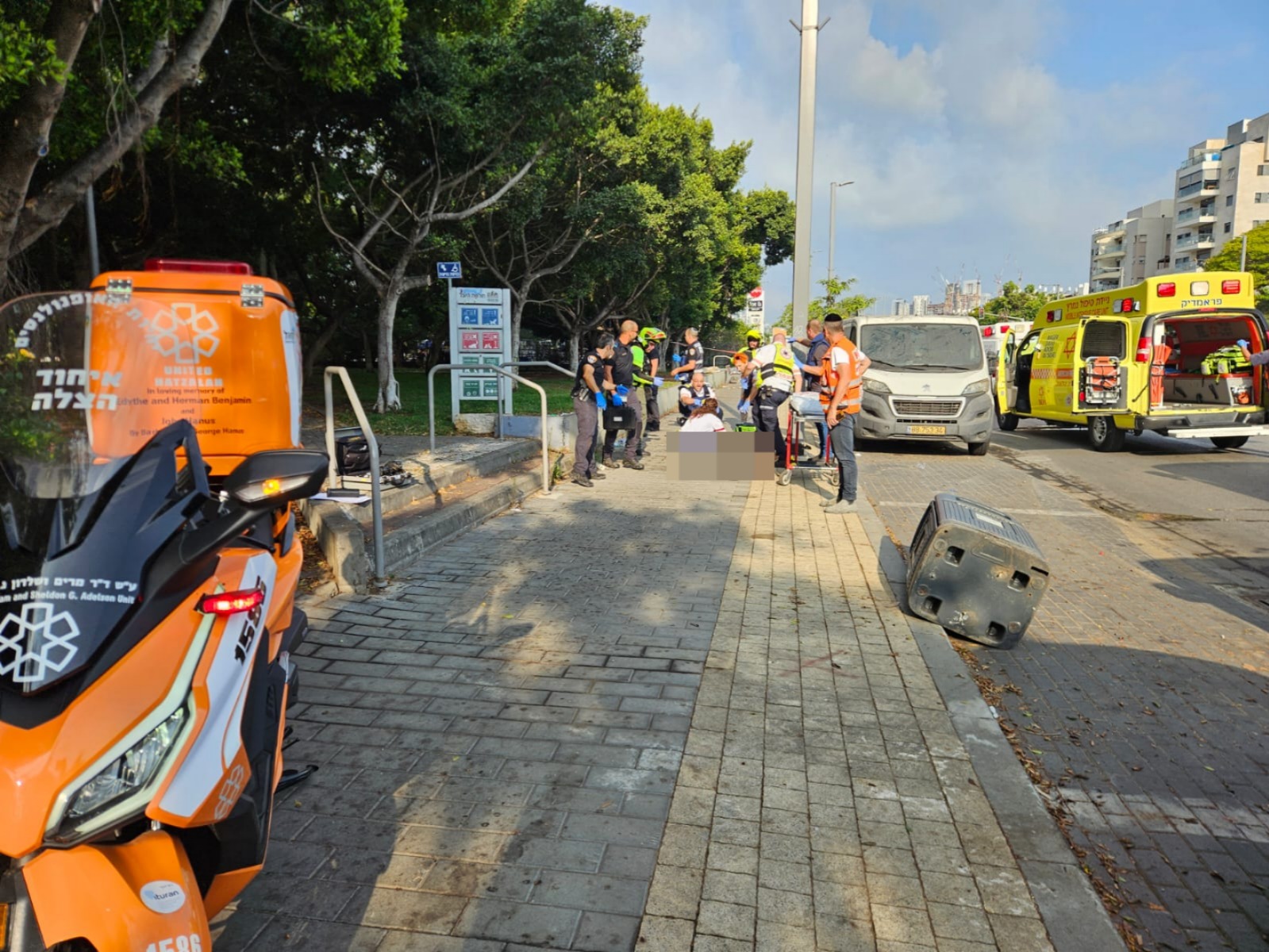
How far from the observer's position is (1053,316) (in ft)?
58.3

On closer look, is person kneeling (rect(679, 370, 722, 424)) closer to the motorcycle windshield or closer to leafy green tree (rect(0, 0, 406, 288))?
leafy green tree (rect(0, 0, 406, 288))

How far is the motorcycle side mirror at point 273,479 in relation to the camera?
7.04 ft

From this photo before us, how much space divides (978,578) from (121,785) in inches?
183

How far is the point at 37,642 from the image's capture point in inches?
68.5

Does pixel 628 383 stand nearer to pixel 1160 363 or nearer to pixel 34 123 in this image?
pixel 34 123

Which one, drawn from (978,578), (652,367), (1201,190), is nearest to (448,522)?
(978,578)

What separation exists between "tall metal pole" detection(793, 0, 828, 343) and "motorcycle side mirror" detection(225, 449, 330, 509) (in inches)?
487

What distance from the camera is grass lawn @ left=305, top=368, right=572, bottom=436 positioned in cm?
1431

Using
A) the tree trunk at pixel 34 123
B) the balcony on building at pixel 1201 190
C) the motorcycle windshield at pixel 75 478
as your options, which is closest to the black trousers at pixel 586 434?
the tree trunk at pixel 34 123

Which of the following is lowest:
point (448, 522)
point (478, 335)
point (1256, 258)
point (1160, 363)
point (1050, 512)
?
point (1050, 512)

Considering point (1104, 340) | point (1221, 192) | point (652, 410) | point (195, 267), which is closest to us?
point (195, 267)

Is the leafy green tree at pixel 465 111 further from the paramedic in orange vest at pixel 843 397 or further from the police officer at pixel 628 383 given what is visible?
the paramedic in orange vest at pixel 843 397

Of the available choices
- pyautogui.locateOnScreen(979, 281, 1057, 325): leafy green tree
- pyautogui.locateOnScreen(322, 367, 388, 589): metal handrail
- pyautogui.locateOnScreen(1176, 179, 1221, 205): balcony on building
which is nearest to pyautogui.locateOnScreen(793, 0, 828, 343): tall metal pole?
pyautogui.locateOnScreen(322, 367, 388, 589): metal handrail

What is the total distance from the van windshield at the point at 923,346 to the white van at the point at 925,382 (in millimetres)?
13
